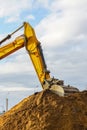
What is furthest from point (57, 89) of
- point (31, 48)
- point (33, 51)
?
point (31, 48)

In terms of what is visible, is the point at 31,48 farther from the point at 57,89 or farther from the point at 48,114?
the point at 48,114

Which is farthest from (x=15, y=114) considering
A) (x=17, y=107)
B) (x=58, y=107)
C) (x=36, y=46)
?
(x=36, y=46)

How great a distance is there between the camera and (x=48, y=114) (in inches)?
733

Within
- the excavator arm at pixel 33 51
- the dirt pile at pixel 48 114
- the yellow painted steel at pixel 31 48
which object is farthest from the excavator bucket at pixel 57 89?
the yellow painted steel at pixel 31 48

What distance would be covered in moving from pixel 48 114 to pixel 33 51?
12.6 feet

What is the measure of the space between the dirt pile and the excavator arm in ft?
1.95

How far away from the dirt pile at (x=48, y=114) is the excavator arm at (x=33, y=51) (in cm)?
60

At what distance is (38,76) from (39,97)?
5.07 feet

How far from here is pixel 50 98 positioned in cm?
1936

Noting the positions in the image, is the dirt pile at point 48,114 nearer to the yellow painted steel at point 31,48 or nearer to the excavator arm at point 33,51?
the excavator arm at point 33,51

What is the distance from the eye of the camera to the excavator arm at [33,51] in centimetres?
2003

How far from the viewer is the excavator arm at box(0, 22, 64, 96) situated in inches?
789

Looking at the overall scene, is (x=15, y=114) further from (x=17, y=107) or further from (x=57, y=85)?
(x=57, y=85)

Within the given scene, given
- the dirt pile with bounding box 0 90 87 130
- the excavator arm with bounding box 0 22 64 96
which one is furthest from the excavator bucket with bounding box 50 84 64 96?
the dirt pile with bounding box 0 90 87 130
